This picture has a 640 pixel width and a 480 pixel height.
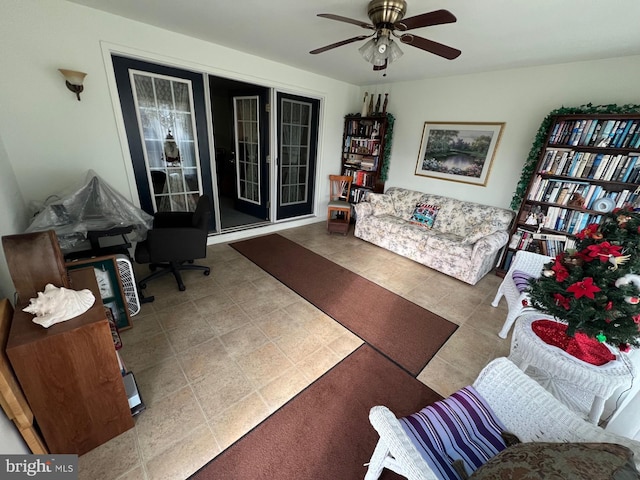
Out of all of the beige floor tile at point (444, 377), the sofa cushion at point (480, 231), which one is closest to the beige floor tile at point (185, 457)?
the beige floor tile at point (444, 377)

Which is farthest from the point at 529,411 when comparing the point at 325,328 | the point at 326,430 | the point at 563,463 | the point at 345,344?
the point at 325,328

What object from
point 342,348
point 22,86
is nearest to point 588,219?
point 342,348

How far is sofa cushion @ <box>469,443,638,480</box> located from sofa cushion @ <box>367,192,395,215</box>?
3475mm

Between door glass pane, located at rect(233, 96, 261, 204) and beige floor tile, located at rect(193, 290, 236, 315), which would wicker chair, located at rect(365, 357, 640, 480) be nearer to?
beige floor tile, located at rect(193, 290, 236, 315)

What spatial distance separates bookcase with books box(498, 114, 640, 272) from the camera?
2.34m

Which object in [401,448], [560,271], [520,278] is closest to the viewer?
[401,448]

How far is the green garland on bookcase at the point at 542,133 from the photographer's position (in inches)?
90.0

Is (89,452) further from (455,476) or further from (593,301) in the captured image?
(593,301)

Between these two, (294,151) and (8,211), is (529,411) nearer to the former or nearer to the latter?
(8,211)

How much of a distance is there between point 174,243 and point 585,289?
9.15 feet

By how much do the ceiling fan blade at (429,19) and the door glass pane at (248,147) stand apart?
2756mm

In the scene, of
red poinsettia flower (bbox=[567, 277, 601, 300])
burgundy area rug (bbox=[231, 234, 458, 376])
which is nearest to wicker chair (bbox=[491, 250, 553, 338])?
burgundy area rug (bbox=[231, 234, 458, 376])

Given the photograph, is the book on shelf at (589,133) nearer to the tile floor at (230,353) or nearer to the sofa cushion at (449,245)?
the sofa cushion at (449,245)

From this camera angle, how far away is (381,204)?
400 cm
